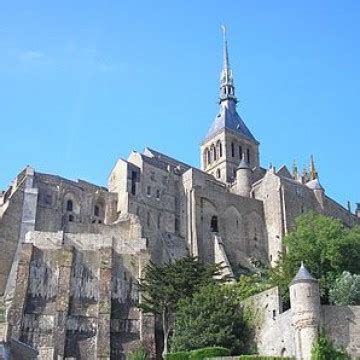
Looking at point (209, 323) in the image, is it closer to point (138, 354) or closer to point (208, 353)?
point (208, 353)

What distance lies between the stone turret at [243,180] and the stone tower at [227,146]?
19.9 feet

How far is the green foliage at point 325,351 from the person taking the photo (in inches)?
1443

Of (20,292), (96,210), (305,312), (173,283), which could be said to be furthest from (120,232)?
(305,312)

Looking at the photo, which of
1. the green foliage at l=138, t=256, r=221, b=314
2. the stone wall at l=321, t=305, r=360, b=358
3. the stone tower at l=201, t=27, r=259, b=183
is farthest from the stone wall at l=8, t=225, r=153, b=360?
the stone tower at l=201, t=27, r=259, b=183

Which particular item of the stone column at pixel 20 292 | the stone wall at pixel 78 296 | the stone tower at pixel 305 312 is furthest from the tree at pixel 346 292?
the stone column at pixel 20 292

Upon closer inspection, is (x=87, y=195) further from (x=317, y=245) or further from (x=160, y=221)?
(x=317, y=245)

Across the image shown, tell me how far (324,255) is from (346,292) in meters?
6.83

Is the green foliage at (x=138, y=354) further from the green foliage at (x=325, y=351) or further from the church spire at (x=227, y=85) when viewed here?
the church spire at (x=227, y=85)

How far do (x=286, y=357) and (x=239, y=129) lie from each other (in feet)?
202

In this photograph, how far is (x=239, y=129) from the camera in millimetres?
97312

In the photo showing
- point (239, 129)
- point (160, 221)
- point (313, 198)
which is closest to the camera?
point (160, 221)

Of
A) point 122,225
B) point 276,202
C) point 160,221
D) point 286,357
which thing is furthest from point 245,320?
point 276,202

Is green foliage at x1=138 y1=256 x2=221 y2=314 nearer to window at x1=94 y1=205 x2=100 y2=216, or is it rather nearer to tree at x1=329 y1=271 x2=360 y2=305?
tree at x1=329 y1=271 x2=360 y2=305

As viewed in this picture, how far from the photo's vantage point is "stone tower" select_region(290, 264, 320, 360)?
37531 millimetres
